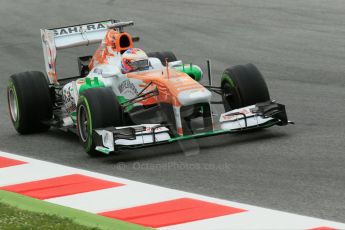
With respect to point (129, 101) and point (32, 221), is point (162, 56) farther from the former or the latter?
point (32, 221)

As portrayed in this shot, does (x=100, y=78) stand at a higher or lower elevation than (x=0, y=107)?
higher

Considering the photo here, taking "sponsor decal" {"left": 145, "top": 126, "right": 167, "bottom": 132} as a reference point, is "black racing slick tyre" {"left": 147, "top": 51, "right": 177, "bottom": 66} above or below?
above

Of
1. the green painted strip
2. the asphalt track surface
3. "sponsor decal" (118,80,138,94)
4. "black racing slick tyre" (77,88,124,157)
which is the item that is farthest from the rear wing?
the green painted strip

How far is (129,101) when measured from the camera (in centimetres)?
1184

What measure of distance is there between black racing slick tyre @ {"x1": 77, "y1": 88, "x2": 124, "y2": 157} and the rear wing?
7.34 ft

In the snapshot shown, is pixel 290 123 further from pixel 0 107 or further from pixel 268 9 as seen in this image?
pixel 268 9

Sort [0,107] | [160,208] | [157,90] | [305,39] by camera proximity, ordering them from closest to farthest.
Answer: [160,208] < [157,90] < [0,107] < [305,39]

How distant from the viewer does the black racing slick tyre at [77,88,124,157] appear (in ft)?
37.0

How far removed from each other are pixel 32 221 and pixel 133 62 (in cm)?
401

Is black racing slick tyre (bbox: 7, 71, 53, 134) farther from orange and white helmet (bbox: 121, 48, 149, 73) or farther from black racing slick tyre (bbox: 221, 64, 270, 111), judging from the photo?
black racing slick tyre (bbox: 221, 64, 270, 111)

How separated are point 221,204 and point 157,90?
2.90 metres

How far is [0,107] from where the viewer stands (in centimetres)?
1491

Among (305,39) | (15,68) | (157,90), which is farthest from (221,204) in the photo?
(305,39)

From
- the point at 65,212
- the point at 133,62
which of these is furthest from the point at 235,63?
the point at 65,212
